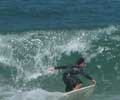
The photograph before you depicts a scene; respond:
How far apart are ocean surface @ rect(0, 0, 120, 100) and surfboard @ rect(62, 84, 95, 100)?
1.67 feet

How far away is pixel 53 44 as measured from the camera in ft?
111

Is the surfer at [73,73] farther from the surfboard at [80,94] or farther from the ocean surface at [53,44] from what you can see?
the ocean surface at [53,44]

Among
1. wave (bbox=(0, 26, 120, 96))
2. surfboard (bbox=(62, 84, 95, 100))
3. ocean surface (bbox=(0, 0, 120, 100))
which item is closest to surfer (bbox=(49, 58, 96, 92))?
surfboard (bbox=(62, 84, 95, 100))

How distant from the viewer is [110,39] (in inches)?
1346

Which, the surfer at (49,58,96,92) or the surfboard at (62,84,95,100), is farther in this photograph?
the surfboard at (62,84,95,100)

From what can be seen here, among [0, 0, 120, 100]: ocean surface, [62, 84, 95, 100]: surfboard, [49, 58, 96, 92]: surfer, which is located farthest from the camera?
[0, 0, 120, 100]: ocean surface

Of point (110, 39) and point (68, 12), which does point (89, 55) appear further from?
point (68, 12)

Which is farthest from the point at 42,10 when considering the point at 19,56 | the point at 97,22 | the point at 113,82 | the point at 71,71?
the point at 71,71

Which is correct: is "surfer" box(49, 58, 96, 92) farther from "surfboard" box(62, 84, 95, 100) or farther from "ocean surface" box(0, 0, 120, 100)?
"ocean surface" box(0, 0, 120, 100)

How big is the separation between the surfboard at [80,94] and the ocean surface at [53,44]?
0.51 m

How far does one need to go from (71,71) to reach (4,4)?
14.2 metres

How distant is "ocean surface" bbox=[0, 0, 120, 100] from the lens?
30.1m

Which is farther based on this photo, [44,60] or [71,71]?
[44,60]

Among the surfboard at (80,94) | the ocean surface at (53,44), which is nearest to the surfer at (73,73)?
the surfboard at (80,94)
